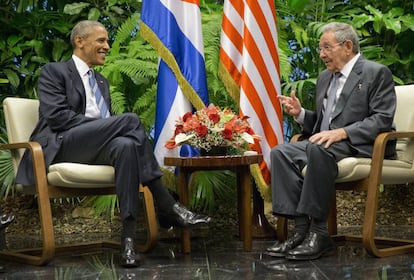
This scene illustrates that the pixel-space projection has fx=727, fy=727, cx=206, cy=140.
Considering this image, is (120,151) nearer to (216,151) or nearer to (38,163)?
(38,163)

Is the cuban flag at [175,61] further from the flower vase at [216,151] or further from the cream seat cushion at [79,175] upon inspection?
the cream seat cushion at [79,175]

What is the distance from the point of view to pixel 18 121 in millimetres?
4121

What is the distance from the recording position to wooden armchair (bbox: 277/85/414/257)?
3.77 meters

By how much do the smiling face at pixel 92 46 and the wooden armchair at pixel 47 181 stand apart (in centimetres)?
39

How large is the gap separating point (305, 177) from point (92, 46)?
1.46 m

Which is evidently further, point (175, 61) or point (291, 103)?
point (175, 61)

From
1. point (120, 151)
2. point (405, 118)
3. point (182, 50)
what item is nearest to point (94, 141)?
point (120, 151)

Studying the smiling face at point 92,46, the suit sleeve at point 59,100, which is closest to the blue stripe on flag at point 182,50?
the smiling face at point 92,46

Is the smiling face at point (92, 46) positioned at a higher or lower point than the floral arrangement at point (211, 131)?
higher

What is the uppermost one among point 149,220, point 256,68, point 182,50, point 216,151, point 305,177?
point 182,50

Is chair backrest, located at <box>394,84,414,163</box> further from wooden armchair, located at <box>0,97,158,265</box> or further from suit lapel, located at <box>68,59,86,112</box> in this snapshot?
suit lapel, located at <box>68,59,86,112</box>

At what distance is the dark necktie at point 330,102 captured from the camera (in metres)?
4.19

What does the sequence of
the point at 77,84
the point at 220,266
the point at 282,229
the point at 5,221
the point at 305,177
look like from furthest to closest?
the point at 282,229 → the point at 77,84 → the point at 305,177 → the point at 5,221 → the point at 220,266

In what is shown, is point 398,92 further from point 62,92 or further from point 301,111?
point 62,92
